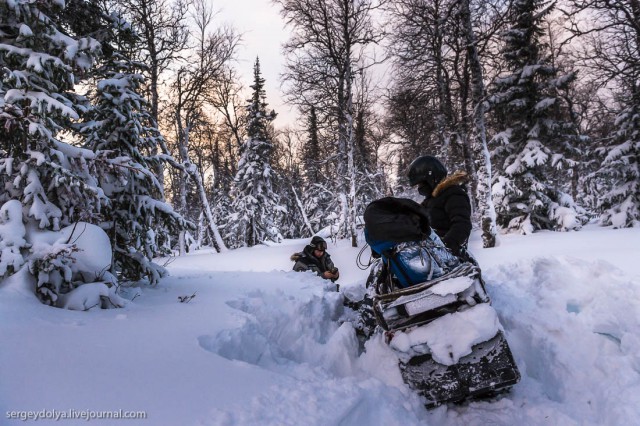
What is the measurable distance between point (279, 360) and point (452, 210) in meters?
2.32

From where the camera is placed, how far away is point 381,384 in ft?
9.60

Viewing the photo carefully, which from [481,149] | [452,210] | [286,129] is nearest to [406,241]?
[452,210]

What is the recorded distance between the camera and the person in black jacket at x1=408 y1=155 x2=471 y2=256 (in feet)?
11.8

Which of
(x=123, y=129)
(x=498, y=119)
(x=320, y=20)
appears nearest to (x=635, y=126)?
(x=498, y=119)

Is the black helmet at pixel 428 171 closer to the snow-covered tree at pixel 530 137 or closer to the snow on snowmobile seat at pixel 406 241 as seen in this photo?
the snow on snowmobile seat at pixel 406 241

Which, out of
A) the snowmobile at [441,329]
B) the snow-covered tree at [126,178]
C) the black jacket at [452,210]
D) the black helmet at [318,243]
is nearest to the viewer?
the snowmobile at [441,329]

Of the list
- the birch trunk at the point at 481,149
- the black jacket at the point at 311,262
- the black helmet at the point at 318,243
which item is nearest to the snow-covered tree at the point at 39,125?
the black jacket at the point at 311,262

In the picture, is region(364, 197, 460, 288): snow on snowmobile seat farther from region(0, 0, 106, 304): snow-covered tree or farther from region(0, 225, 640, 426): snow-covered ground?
region(0, 0, 106, 304): snow-covered tree

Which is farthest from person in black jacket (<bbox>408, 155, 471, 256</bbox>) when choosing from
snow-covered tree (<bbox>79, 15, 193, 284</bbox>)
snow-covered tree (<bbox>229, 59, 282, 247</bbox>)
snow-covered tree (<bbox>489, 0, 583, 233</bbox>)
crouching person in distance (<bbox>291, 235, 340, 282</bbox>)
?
snow-covered tree (<bbox>229, 59, 282, 247</bbox>)

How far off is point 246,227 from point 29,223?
1951 centimetres

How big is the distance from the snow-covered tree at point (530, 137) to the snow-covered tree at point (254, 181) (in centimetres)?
1356

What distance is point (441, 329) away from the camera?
8.73 ft

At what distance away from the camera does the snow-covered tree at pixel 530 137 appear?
14.2m

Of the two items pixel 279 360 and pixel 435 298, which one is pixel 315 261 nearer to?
pixel 279 360
